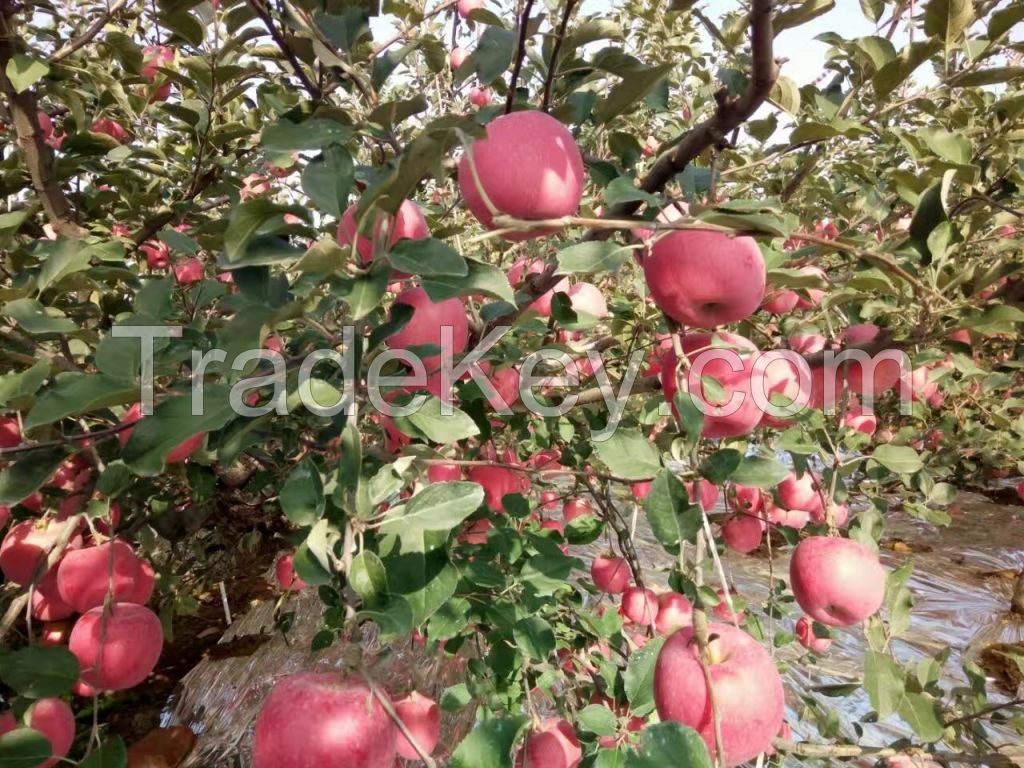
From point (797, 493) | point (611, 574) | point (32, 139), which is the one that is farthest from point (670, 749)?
point (32, 139)

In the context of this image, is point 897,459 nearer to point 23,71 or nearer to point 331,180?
point 331,180

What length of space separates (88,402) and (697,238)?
604 millimetres

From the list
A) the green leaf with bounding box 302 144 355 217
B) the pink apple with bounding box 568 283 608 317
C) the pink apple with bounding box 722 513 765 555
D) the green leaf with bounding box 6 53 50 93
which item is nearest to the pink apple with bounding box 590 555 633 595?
the pink apple with bounding box 722 513 765 555

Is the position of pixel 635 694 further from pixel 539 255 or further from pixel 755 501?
pixel 539 255

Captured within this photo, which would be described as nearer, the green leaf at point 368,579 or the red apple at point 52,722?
the green leaf at point 368,579

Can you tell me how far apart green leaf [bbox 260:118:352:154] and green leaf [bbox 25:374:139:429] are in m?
0.27

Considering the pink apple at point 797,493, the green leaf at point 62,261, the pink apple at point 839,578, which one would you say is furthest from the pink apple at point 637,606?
the green leaf at point 62,261

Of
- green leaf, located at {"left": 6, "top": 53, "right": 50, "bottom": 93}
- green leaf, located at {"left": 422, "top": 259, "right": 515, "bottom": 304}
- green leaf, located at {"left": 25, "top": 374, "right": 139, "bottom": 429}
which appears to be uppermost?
green leaf, located at {"left": 6, "top": 53, "right": 50, "bottom": 93}

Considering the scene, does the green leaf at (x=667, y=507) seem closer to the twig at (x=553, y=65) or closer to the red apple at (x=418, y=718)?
the twig at (x=553, y=65)

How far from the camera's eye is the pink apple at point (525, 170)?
62cm

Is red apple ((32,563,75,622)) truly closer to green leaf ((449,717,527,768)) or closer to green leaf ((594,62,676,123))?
green leaf ((449,717,527,768))

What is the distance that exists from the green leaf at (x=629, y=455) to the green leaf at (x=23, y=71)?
1054 mm

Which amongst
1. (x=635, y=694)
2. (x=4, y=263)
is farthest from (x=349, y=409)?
(x=4, y=263)

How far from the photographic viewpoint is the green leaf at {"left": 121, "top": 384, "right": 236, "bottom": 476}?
→ 54cm
